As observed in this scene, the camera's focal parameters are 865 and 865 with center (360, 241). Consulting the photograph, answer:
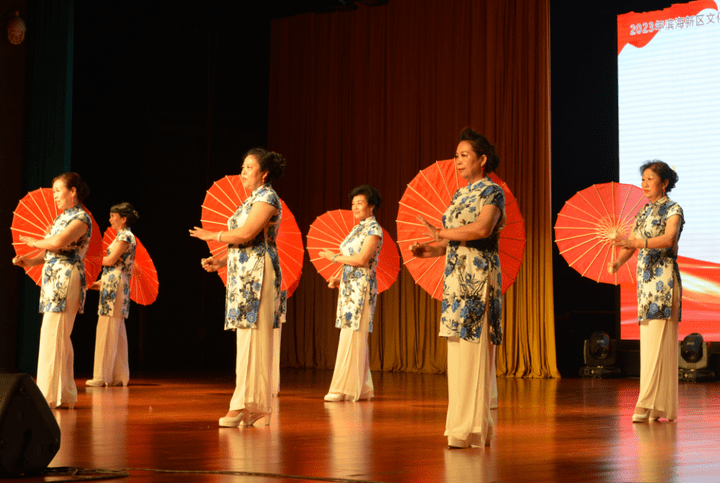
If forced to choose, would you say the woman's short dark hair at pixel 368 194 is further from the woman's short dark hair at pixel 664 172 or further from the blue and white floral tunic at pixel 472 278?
the blue and white floral tunic at pixel 472 278

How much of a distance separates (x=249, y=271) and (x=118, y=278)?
3798mm

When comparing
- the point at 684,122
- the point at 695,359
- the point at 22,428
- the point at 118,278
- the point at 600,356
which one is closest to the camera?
the point at 22,428

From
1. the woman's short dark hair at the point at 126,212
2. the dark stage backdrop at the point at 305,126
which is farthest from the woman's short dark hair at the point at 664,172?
the woman's short dark hair at the point at 126,212

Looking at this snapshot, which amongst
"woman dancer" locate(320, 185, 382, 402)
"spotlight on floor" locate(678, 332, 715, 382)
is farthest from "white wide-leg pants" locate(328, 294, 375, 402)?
"spotlight on floor" locate(678, 332, 715, 382)

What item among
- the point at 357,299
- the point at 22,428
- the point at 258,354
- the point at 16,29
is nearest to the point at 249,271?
the point at 258,354

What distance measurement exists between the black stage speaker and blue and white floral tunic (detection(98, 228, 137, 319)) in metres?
4.78

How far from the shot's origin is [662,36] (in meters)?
8.84

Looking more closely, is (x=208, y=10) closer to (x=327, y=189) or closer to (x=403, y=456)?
(x=327, y=189)

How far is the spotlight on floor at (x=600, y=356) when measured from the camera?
357 inches

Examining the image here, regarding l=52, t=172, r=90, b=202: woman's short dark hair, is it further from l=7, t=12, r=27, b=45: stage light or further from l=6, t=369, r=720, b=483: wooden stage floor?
l=7, t=12, r=27, b=45: stage light

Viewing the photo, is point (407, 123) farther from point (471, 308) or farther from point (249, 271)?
point (471, 308)

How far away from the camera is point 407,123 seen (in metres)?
10.6

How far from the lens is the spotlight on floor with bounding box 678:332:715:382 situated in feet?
27.7

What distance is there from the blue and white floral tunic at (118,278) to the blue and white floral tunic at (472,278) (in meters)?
4.64
